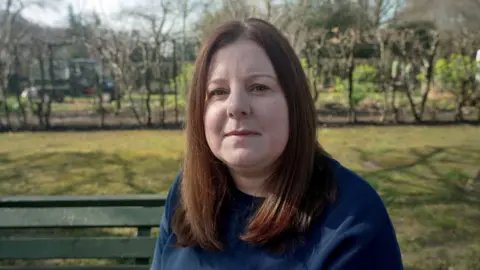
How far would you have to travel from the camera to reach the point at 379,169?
640 cm

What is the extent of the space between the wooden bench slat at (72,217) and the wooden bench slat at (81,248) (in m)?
0.08

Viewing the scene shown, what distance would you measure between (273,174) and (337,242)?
28 cm

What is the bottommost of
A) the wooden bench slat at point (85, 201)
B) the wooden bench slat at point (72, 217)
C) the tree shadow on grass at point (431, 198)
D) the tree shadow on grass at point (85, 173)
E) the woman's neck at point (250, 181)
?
the tree shadow on grass at point (85, 173)

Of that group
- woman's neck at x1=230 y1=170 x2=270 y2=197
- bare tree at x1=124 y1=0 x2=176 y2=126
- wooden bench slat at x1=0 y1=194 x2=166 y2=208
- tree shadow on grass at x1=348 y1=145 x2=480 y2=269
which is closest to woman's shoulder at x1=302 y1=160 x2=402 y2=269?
woman's neck at x1=230 y1=170 x2=270 y2=197

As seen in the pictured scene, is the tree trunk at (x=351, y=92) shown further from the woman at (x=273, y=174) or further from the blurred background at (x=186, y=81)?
the woman at (x=273, y=174)

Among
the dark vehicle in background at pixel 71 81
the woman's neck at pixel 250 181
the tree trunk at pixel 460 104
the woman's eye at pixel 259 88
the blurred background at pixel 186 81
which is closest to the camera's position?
the woman's eye at pixel 259 88

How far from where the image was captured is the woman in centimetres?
126

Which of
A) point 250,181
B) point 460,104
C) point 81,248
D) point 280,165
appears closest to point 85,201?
point 81,248

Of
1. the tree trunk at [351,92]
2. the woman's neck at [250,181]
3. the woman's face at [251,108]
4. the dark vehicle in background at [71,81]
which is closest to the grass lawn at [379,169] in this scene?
the tree trunk at [351,92]

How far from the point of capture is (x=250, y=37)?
1.33 metres

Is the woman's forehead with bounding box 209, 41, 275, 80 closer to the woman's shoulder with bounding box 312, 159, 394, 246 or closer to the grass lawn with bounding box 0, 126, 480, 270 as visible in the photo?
the woman's shoulder with bounding box 312, 159, 394, 246

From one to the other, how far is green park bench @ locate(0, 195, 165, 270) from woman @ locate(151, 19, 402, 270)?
0.82m

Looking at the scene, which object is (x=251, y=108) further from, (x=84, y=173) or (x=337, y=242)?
(x=84, y=173)

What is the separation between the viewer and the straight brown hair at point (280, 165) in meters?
1.33
